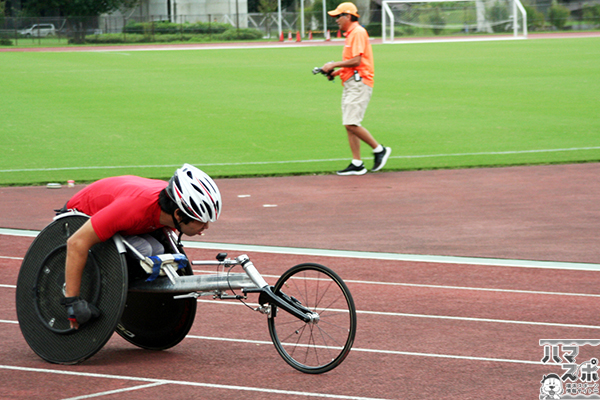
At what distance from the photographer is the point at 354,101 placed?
12055 millimetres

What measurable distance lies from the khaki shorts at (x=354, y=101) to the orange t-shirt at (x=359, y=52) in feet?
0.32

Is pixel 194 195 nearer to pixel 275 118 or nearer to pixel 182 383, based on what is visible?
pixel 182 383

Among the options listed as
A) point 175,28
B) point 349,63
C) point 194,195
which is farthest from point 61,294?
point 175,28

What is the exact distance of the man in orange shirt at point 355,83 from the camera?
1202 centimetres

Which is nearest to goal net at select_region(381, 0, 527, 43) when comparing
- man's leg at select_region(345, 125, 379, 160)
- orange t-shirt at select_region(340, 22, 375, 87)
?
orange t-shirt at select_region(340, 22, 375, 87)

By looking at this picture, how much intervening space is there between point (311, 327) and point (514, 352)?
4.28 ft

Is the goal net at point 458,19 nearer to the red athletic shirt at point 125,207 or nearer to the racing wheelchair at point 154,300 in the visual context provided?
the racing wheelchair at point 154,300

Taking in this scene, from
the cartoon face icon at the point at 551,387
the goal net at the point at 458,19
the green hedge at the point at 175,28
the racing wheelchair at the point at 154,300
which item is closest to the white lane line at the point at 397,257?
the racing wheelchair at the point at 154,300

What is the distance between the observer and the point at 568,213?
9.69m

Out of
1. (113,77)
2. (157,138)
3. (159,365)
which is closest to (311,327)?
(159,365)

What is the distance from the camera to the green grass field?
13242mm

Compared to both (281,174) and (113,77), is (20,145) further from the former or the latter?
(113,77)

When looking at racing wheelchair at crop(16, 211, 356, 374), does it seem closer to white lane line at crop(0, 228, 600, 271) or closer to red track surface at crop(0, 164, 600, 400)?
red track surface at crop(0, 164, 600, 400)

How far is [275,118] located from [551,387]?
13.6m
